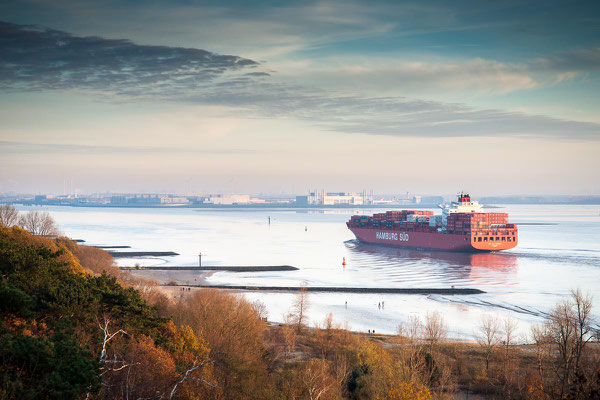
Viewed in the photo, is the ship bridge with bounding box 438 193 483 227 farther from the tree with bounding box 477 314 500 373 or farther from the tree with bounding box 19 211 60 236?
the tree with bounding box 19 211 60 236

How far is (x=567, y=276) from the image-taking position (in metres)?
48.1

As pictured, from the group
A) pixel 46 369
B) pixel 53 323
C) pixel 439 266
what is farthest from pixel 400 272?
pixel 46 369

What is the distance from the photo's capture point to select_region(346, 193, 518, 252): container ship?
70.6 m

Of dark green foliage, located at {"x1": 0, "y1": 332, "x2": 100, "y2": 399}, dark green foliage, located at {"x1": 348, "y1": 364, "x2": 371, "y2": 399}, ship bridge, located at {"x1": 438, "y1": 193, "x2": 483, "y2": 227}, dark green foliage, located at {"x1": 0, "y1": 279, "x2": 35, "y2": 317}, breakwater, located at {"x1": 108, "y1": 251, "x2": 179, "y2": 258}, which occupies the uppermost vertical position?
ship bridge, located at {"x1": 438, "y1": 193, "x2": 483, "y2": 227}

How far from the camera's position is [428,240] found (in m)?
75.6

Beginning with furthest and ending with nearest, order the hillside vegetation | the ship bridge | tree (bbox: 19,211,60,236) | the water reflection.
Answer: the ship bridge < tree (bbox: 19,211,60,236) < the water reflection < the hillside vegetation

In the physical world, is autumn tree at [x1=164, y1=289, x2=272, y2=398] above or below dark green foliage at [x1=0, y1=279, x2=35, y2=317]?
below

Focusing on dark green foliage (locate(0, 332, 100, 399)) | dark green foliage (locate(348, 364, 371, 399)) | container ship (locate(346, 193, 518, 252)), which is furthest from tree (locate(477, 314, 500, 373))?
container ship (locate(346, 193, 518, 252))

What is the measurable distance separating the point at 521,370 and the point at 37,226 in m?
72.8

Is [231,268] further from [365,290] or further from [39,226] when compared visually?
[39,226]

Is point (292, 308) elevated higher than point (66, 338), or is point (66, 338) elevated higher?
point (66, 338)

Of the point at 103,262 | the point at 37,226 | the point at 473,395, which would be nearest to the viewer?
the point at 473,395

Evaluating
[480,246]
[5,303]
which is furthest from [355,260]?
[5,303]

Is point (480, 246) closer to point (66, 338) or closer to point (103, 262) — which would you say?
point (103, 262)
